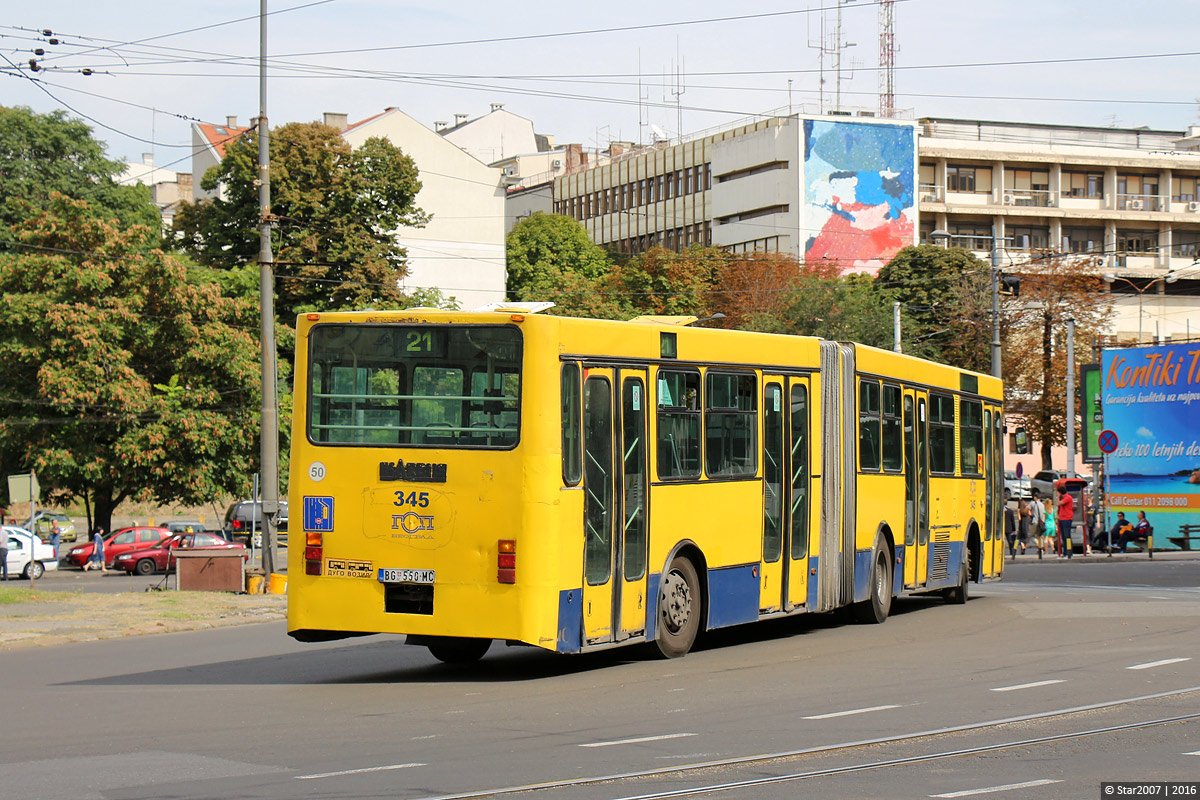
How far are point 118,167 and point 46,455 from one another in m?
27.4

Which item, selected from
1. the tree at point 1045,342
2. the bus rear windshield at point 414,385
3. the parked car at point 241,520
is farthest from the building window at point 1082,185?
the bus rear windshield at point 414,385

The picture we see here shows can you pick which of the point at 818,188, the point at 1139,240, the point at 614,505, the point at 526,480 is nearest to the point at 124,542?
the point at 614,505

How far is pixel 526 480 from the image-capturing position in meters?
12.9

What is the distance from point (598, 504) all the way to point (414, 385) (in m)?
1.87

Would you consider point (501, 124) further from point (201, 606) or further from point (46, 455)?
point (201, 606)

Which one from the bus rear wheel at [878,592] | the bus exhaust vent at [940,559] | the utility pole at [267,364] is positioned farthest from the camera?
the utility pole at [267,364]

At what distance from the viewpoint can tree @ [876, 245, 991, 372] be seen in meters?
71.2

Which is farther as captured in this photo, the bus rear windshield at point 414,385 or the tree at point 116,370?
the tree at point 116,370

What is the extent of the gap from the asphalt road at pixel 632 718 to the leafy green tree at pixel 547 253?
76370 mm

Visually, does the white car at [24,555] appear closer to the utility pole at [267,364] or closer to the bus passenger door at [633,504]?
the utility pole at [267,364]

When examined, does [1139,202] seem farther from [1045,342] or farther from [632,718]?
[632,718]

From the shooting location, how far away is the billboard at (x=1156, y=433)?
129ft

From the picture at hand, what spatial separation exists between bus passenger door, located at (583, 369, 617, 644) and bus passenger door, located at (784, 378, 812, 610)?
3.50m

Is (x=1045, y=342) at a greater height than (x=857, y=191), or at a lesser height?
lesser
